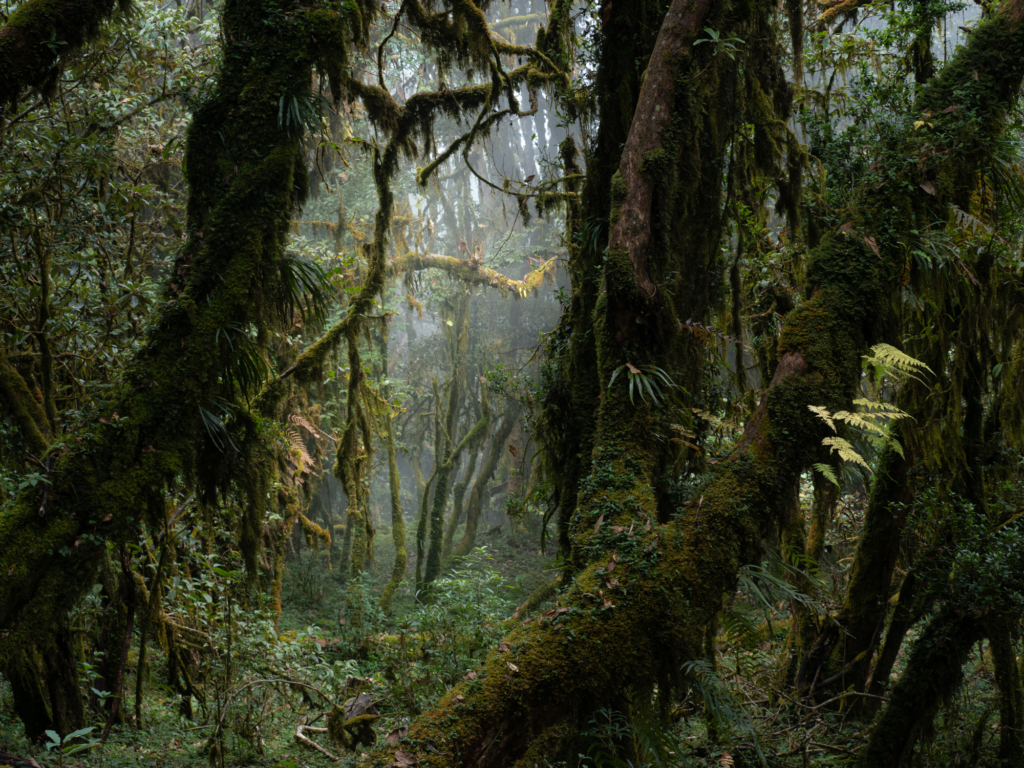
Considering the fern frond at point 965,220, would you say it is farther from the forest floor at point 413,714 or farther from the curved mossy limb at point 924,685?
the forest floor at point 413,714

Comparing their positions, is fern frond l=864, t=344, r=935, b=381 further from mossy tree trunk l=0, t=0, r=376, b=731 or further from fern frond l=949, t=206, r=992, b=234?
mossy tree trunk l=0, t=0, r=376, b=731

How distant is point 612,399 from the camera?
3.44m

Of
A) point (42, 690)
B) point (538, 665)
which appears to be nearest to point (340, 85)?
point (538, 665)

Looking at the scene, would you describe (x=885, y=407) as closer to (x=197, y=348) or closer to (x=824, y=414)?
(x=824, y=414)

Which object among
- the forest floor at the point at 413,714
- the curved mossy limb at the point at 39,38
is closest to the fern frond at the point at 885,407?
the forest floor at the point at 413,714

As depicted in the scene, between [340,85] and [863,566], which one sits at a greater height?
[340,85]

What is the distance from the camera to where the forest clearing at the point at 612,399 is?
118 inches

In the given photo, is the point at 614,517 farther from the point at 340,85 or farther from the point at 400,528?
the point at 400,528

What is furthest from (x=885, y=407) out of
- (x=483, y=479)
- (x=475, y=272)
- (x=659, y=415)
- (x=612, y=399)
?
(x=475, y=272)

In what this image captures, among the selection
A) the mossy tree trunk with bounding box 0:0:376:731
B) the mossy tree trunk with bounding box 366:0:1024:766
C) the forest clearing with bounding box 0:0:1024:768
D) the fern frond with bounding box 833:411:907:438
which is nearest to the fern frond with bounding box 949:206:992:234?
the forest clearing with bounding box 0:0:1024:768

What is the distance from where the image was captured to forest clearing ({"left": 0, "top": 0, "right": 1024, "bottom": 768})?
299cm

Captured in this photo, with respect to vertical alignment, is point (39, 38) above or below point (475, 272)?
above

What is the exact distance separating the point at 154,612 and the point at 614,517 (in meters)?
4.08

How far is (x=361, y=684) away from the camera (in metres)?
6.68
